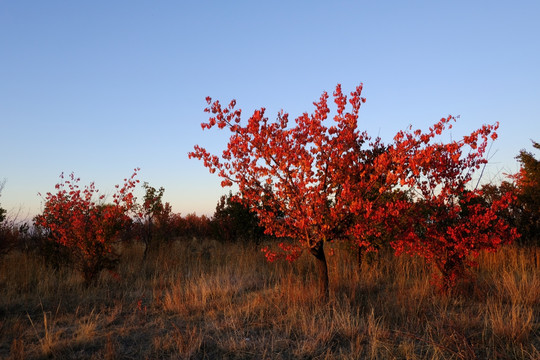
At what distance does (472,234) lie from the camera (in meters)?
6.23

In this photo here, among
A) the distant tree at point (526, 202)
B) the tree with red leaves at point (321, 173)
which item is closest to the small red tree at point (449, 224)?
the tree with red leaves at point (321, 173)

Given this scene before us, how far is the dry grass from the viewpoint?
14.9ft

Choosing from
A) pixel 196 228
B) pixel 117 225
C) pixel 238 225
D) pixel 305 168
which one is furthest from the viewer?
pixel 196 228

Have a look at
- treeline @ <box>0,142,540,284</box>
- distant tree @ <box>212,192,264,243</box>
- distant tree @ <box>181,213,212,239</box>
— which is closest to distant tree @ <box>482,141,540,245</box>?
treeline @ <box>0,142,540,284</box>

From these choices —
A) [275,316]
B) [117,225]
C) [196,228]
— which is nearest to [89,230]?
[117,225]

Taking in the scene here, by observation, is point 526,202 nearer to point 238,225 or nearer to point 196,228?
point 238,225

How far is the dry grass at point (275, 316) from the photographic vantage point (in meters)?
4.54

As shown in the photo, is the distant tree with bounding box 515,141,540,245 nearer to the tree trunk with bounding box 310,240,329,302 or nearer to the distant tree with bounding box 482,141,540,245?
the distant tree with bounding box 482,141,540,245

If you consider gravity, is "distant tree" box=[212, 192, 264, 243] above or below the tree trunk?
above

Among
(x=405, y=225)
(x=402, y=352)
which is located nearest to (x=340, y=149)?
(x=405, y=225)

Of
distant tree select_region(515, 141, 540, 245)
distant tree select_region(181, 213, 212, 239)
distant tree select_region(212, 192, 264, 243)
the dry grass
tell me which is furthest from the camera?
distant tree select_region(181, 213, 212, 239)

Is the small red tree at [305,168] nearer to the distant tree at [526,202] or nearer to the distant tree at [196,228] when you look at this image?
the distant tree at [526,202]

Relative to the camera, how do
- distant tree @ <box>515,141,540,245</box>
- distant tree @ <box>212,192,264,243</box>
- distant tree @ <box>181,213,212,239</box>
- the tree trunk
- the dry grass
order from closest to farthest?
the dry grass, the tree trunk, distant tree @ <box>515,141,540,245</box>, distant tree @ <box>212,192,264,243</box>, distant tree @ <box>181,213,212,239</box>

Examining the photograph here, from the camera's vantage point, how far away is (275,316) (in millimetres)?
5762
